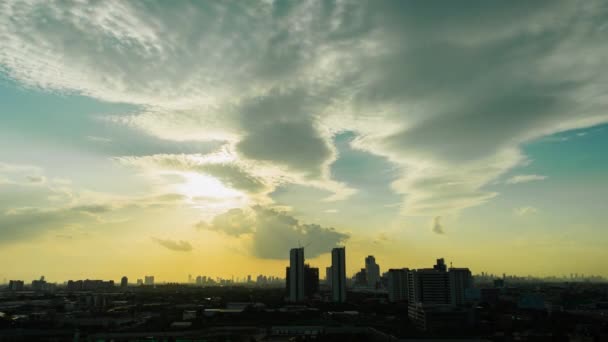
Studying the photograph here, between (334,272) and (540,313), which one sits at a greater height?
(334,272)

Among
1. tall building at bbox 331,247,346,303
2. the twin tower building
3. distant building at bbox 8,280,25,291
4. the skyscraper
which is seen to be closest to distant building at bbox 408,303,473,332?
tall building at bbox 331,247,346,303

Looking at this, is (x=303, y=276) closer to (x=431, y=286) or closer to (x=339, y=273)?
(x=339, y=273)

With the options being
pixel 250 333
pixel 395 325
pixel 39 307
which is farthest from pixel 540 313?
pixel 39 307

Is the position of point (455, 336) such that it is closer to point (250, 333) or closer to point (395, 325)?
point (395, 325)

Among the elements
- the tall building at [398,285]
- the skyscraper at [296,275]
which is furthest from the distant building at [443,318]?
the tall building at [398,285]

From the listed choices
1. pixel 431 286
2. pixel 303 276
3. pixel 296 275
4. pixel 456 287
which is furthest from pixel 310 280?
pixel 456 287
